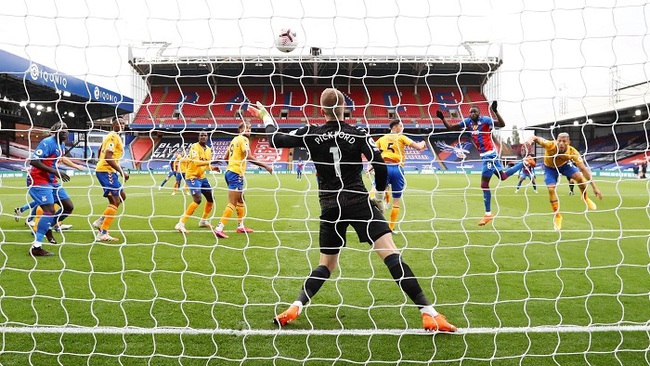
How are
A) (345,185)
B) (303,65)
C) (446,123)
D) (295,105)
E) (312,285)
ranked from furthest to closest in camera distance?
(295,105)
(303,65)
(446,123)
(312,285)
(345,185)

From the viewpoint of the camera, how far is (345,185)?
137 inches

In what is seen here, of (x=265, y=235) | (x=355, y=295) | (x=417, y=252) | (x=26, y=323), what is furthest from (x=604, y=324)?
(x=265, y=235)

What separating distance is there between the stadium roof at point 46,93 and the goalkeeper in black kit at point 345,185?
1.73 metres

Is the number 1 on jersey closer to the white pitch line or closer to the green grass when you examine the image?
the green grass

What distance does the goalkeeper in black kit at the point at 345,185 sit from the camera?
339 cm

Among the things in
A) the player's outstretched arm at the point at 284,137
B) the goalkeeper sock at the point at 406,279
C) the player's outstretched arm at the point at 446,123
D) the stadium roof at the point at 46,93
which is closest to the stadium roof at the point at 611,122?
the player's outstretched arm at the point at 446,123

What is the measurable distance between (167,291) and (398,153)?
200 inches

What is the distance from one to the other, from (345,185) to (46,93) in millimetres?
14864

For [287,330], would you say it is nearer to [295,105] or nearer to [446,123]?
[446,123]

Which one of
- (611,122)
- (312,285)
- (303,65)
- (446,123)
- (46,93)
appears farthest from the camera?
(46,93)

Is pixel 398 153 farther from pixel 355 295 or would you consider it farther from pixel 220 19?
pixel 220 19

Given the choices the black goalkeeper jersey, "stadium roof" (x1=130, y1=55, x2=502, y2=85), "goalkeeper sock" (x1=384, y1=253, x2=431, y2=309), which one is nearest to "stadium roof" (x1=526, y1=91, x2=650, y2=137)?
"stadium roof" (x1=130, y1=55, x2=502, y2=85)

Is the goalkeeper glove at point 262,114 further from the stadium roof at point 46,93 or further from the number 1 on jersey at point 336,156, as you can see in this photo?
the stadium roof at point 46,93

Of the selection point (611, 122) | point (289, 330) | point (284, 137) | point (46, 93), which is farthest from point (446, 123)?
point (46, 93)
